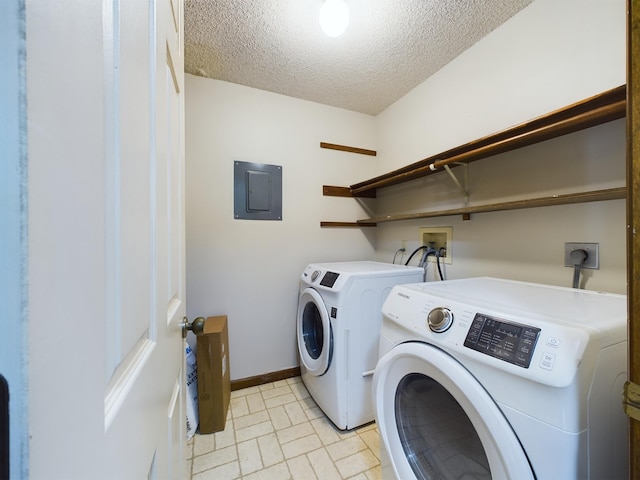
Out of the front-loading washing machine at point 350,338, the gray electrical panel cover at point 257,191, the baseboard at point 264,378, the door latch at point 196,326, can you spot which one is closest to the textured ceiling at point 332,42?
the gray electrical panel cover at point 257,191

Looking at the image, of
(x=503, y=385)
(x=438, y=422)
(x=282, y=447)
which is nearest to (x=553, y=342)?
(x=503, y=385)

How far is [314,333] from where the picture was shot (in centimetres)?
186

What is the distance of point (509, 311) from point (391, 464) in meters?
0.72

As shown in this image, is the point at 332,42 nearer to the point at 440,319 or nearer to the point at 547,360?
the point at 440,319

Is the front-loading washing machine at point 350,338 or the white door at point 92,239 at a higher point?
the white door at point 92,239

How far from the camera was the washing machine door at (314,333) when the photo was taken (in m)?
1.54

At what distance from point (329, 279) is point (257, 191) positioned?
92 centimetres

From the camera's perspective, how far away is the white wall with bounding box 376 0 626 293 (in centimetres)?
102

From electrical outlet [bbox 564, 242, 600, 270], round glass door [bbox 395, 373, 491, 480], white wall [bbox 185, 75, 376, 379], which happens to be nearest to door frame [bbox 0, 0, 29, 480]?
round glass door [bbox 395, 373, 491, 480]

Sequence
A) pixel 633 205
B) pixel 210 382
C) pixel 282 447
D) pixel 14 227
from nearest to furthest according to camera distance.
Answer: pixel 14 227 → pixel 633 205 → pixel 282 447 → pixel 210 382

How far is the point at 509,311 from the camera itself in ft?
2.34

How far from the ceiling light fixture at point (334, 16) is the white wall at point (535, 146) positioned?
913mm

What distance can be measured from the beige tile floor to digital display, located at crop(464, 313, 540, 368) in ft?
3.42

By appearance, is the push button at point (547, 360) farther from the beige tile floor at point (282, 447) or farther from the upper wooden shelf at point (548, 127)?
the beige tile floor at point (282, 447)
